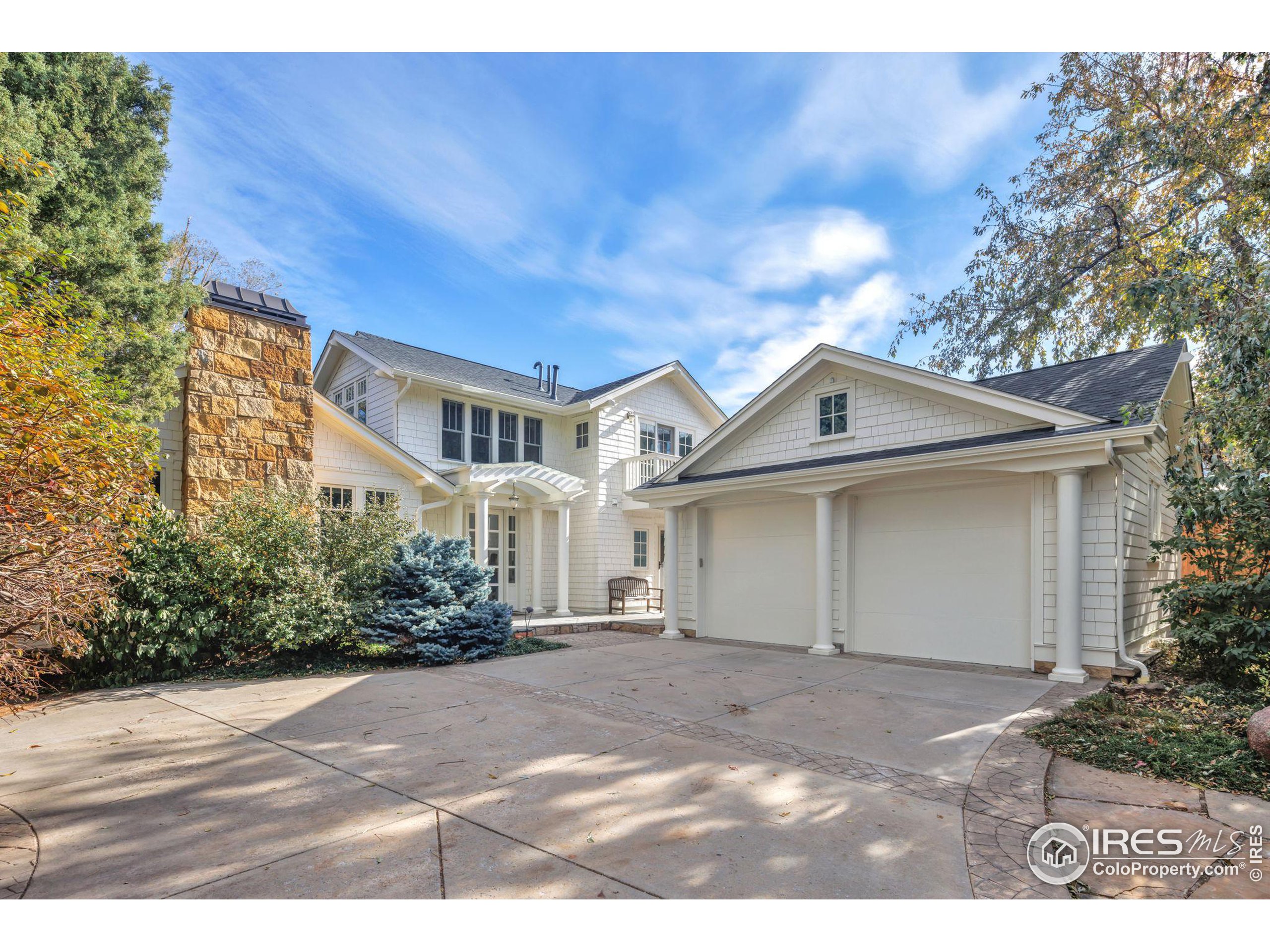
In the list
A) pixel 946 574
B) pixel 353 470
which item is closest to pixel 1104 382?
pixel 946 574

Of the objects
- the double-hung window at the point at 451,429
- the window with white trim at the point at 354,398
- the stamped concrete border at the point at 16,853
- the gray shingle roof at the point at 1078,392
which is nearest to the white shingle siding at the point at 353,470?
the double-hung window at the point at 451,429

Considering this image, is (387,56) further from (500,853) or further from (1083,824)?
(1083,824)

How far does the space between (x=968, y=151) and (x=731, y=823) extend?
11104 mm

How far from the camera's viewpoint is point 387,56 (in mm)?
5867

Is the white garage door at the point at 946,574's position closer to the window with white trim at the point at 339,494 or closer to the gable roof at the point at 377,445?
the gable roof at the point at 377,445

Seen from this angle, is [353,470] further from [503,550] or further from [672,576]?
[672,576]

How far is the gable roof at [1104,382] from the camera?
739cm

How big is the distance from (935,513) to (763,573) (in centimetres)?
294

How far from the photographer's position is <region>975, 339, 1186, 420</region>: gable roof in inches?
291

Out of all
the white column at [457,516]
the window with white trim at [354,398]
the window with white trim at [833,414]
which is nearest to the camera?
the window with white trim at [833,414]

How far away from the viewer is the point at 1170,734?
15.7 feet

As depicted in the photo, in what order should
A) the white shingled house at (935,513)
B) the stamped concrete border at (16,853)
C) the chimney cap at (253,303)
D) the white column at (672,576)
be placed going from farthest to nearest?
the white column at (672,576) < the chimney cap at (253,303) < the white shingled house at (935,513) < the stamped concrete border at (16,853)

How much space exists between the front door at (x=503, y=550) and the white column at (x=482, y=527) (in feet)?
3.50

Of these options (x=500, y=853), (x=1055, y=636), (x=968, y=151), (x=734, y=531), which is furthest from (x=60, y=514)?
(x=968, y=151)
